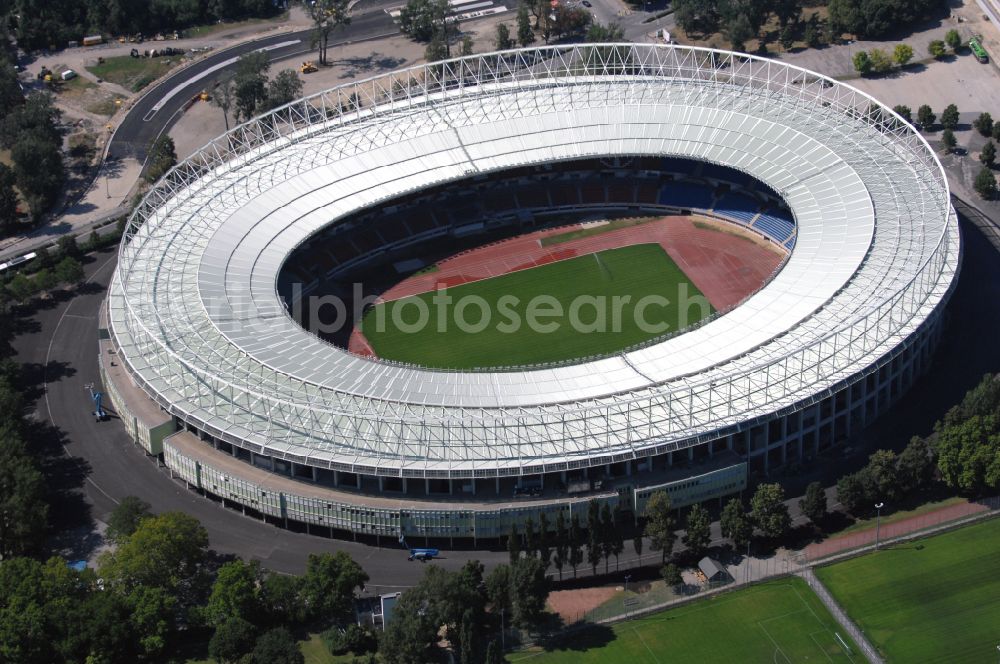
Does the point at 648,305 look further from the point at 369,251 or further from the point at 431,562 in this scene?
the point at 431,562

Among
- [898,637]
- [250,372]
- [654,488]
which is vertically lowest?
[898,637]

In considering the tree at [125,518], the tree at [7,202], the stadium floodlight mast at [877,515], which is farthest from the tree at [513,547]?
the tree at [7,202]

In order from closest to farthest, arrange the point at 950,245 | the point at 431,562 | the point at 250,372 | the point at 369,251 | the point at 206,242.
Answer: the point at 431,562
the point at 250,372
the point at 950,245
the point at 206,242
the point at 369,251

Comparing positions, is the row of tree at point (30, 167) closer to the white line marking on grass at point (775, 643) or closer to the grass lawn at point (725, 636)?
the grass lawn at point (725, 636)

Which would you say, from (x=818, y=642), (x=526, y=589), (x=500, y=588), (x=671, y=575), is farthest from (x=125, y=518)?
(x=818, y=642)

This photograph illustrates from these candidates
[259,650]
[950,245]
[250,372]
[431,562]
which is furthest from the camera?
[950,245]

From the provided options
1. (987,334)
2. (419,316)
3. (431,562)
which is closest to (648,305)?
(419,316)

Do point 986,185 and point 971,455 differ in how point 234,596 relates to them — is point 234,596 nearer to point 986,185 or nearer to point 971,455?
point 971,455
